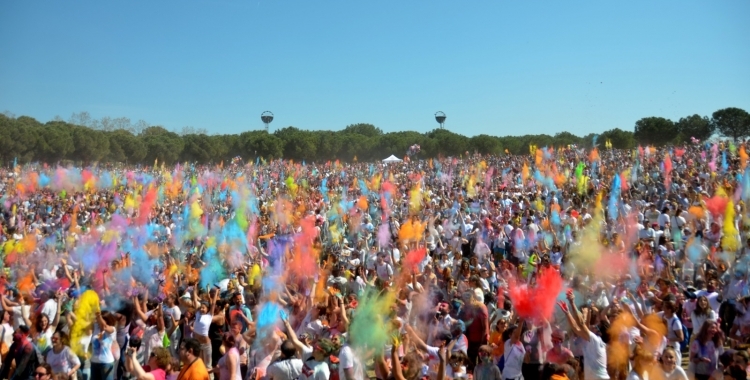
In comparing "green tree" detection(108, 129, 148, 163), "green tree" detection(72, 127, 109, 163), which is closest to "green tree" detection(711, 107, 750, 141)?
"green tree" detection(108, 129, 148, 163)

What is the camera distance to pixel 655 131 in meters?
53.9

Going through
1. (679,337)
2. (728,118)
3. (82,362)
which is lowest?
(82,362)

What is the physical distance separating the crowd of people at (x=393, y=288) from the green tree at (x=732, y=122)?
40.3m

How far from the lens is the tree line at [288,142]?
1868 inches

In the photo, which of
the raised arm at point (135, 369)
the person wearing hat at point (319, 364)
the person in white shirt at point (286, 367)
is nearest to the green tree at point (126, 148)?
the raised arm at point (135, 369)

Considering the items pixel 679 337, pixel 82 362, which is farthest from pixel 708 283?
pixel 82 362

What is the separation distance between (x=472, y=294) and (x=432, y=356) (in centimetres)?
168

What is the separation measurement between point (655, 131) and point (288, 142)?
34490mm

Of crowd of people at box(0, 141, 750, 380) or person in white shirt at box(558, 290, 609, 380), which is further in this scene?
crowd of people at box(0, 141, 750, 380)

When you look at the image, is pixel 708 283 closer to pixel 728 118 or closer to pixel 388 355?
pixel 388 355

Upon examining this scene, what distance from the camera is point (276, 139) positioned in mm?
61250

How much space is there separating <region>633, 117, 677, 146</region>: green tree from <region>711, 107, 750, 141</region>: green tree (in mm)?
5893

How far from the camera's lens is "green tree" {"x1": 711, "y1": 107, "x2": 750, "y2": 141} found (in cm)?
5469

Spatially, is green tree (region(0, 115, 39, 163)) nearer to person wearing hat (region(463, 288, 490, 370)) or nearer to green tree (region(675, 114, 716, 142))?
person wearing hat (region(463, 288, 490, 370))
